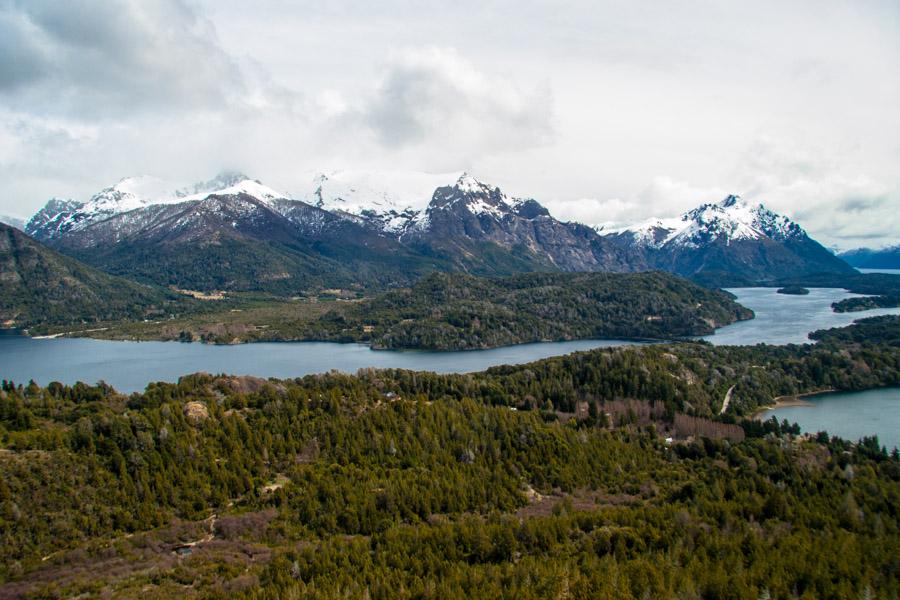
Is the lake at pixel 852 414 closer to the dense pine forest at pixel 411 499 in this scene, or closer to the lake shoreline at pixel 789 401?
the lake shoreline at pixel 789 401

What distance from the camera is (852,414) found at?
123500mm

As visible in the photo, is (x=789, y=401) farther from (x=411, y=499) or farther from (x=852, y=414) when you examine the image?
(x=411, y=499)

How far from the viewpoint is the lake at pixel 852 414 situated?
10938 cm

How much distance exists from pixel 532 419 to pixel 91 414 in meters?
62.1

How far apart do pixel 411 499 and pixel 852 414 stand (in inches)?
3830

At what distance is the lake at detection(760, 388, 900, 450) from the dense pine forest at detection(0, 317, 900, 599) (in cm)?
1786

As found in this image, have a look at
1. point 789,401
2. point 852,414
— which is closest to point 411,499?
point 852,414

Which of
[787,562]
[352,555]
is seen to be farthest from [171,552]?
[787,562]

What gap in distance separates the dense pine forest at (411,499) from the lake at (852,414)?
17857mm

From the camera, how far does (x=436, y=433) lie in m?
91.6

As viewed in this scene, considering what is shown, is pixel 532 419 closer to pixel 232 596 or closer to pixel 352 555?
pixel 352 555

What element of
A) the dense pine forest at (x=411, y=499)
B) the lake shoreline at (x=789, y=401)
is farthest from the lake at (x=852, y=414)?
the dense pine forest at (x=411, y=499)

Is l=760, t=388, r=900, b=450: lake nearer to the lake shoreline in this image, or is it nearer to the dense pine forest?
the lake shoreline

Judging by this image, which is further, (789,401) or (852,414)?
(789,401)
